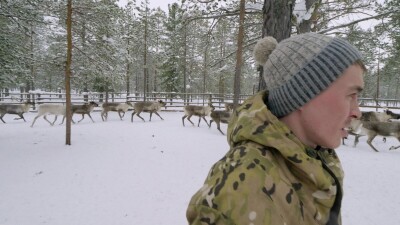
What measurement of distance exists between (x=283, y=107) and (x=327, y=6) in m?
7.79

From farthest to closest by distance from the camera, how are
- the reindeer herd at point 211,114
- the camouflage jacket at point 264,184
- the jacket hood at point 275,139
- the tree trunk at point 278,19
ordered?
the reindeer herd at point 211,114, the tree trunk at point 278,19, the jacket hood at point 275,139, the camouflage jacket at point 264,184

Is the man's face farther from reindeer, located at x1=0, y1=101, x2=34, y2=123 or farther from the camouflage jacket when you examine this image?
reindeer, located at x1=0, y1=101, x2=34, y2=123

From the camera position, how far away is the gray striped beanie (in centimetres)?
108

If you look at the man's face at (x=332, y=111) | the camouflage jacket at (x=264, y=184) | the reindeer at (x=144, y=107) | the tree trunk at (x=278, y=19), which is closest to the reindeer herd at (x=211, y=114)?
the reindeer at (x=144, y=107)

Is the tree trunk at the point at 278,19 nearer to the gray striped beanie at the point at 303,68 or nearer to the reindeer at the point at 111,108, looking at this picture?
the gray striped beanie at the point at 303,68

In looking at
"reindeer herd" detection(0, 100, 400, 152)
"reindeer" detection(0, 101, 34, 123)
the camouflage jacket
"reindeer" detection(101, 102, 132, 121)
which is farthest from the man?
"reindeer" detection(0, 101, 34, 123)

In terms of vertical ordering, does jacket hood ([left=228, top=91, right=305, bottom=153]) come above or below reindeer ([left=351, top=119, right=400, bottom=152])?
above

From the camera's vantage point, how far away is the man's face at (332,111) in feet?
3.53

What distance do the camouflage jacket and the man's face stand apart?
4.0 inches

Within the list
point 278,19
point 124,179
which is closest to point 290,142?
point 278,19

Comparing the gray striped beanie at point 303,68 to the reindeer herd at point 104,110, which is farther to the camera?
the reindeer herd at point 104,110

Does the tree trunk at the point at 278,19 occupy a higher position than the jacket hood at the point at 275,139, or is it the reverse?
the tree trunk at the point at 278,19

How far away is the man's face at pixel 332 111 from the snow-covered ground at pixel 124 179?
4.40 m

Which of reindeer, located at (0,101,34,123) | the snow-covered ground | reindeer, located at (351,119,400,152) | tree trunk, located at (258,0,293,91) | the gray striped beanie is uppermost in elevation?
tree trunk, located at (258,0,293,91)
